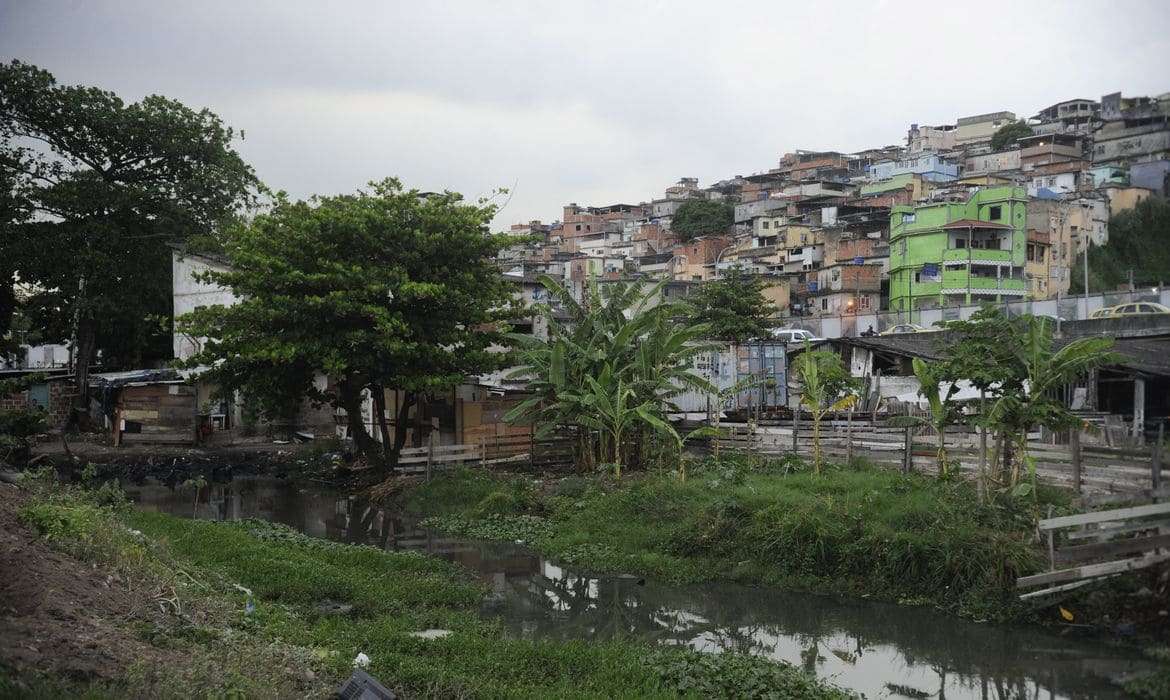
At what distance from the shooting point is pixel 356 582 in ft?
39.0

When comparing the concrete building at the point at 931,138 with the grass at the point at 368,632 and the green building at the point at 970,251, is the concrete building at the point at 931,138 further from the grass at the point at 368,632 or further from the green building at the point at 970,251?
the grass at the point at 368,632

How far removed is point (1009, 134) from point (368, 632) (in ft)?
253

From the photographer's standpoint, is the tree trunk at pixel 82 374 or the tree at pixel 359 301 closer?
the tree at pixel 359 301

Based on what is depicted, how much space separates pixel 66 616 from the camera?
805 cm

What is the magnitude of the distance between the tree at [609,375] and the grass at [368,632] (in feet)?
19.6

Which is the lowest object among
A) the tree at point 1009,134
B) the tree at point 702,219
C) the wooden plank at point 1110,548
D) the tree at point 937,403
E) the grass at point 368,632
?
the grass at point 368,632

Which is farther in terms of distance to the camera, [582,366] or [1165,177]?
[1165,177]

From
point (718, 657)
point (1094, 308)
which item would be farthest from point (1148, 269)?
point (718, 657)

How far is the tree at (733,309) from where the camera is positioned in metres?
35.8

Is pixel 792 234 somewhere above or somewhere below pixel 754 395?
above

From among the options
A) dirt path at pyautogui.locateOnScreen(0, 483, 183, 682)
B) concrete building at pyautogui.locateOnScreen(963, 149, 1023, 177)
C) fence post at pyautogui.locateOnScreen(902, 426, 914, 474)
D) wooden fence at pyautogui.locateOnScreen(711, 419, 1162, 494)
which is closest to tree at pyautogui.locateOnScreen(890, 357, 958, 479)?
wooden fence at pyautogui.locateOnScreen(711, 419, 1162, 494)

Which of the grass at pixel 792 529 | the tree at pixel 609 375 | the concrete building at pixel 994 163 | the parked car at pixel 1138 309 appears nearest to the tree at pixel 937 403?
the grass at pixel 792 529

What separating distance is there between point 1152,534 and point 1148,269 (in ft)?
111

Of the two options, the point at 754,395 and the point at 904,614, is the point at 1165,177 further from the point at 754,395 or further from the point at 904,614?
the point at 904,614
